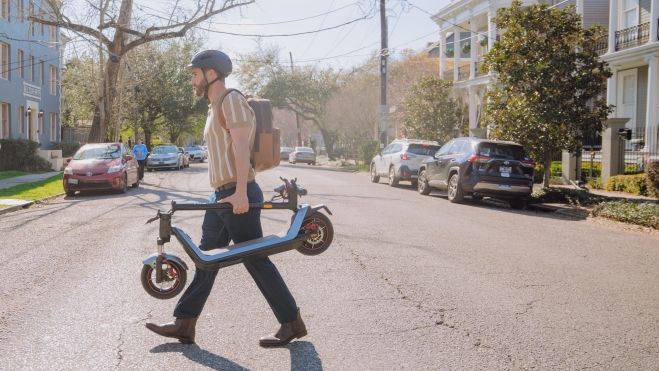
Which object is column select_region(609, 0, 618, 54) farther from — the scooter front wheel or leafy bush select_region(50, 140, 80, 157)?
leafy bush select_region(50, 140, 80, 157)

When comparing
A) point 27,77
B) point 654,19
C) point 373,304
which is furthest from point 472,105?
point 373,304

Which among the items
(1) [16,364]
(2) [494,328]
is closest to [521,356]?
(2) [494,328]

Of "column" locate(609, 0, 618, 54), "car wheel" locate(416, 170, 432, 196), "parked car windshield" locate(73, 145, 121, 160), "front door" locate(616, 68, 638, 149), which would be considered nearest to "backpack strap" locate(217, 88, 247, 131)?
"car wheel" locate(416, 170, 432, 196)

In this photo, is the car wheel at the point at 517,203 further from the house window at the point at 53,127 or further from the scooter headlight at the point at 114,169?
the house window at the point at 53,127

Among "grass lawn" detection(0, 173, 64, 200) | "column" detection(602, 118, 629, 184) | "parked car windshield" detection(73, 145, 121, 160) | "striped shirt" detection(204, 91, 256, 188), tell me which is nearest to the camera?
"striped shirt" detection(204, 91, 256, 188)

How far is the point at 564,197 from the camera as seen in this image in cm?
1594

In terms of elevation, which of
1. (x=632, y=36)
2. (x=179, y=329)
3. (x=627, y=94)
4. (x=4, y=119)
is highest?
(x=632, y=36)

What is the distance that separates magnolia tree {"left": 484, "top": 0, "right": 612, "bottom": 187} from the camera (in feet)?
53.0

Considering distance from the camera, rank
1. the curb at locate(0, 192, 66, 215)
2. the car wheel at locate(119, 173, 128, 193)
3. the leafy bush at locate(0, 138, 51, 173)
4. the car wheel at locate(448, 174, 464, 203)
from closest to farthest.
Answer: the curb at locate(0, 192, 66, 215) → the car wheel at locate(448, 174, 464, 203) → the car wheel at locate(119, 173, 128, 193) → the leafy bush at locate(0, 138, 51, 173)

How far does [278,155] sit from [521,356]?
7.04 feet

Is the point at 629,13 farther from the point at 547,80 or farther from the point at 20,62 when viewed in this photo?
the point at 20,62

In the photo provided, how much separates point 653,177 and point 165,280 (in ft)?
47.3

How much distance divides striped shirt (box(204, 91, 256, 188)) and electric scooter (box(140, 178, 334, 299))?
23 centimetres

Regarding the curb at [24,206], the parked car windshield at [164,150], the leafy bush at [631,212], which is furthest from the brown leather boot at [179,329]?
the parked car windshield at [164,150]
